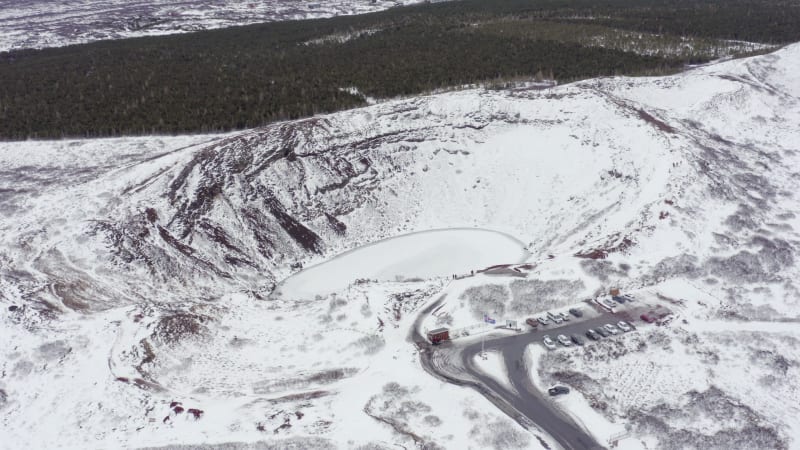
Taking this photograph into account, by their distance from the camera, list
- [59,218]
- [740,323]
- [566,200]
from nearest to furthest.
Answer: [740,323], [59,218], [566,200]

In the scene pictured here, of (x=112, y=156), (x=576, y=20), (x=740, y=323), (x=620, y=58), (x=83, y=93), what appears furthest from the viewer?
(x=576, y=20)

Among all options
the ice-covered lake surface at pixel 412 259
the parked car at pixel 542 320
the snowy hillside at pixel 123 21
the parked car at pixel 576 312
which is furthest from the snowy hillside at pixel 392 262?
the snowy hillside at pixel 123 21

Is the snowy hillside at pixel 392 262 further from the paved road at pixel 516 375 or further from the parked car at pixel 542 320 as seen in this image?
the parked car at pixel 542 320

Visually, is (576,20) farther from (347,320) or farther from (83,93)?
(347,320)

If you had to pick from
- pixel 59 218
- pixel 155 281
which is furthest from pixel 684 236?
pixel 59 218

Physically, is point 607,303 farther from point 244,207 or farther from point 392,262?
point 244,207

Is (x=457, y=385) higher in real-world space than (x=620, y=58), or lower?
lower

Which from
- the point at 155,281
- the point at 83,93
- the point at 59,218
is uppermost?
the point at 83,93

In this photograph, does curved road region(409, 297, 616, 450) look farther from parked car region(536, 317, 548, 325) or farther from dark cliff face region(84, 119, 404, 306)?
dark cliff face region(84, 119, 404, 306)
